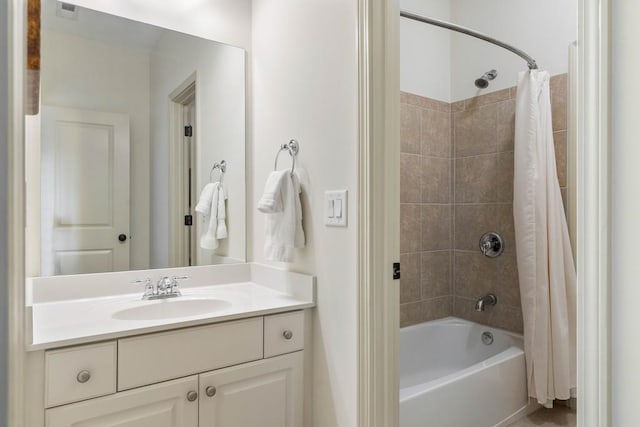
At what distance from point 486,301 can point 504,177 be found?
2.61ft

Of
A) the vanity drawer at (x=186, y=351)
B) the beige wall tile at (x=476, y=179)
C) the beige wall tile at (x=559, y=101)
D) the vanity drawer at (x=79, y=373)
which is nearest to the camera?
the vanity drawer at (x=79, y=373)

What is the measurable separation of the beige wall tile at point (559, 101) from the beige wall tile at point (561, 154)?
4 centimetres

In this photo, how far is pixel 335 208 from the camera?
1.40 metres

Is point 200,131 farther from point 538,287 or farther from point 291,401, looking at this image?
point 538,287

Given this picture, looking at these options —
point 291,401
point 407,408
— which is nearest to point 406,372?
point 407,408

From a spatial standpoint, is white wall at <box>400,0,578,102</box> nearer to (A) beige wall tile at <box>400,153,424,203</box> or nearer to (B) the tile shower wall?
(B) the tile shower wall

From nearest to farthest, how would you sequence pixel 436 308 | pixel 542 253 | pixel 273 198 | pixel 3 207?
1. pixel 3 207
2. pixel 273 198
3. pixel 542 253
4. pixel 436 308

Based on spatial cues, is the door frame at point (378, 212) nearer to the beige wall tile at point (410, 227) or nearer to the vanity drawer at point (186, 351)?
the vanity drawer at point (186, 351)

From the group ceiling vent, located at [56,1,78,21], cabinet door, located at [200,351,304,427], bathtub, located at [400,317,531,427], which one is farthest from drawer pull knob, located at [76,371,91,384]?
ceiling vent, located at [56,1,78,21]

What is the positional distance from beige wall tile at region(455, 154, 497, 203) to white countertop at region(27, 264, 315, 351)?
1.49 m

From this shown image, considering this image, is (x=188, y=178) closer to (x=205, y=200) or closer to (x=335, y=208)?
(x=205, y=200)

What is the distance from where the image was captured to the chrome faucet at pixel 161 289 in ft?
5.19

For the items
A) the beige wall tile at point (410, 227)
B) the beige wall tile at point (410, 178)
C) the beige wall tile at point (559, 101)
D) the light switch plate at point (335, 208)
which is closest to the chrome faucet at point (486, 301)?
the beige wall tile at point (410, 227)

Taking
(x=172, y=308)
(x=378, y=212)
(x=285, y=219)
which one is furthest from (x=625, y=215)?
(x=172, y=308)
